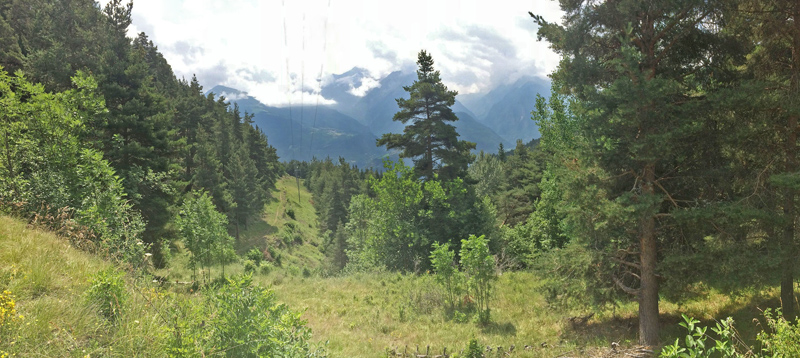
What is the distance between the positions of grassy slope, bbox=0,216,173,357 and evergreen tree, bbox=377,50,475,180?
19.9 m

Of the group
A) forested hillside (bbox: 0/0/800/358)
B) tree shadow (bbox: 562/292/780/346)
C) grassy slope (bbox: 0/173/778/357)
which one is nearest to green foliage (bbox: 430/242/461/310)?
forested hillside (bbox: 0/0/800/358)

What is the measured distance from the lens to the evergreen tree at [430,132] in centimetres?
2370

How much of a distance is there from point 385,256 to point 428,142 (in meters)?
8.91

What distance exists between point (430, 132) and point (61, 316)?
21279mm

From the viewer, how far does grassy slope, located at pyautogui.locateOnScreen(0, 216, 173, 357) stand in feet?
11.8

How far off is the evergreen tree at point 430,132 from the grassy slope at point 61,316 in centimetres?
1994

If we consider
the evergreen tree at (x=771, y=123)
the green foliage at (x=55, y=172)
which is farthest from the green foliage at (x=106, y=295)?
the evergreen tree at (x=771, y=123)

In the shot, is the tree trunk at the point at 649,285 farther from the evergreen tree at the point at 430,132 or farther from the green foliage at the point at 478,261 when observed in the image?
the evergreen tree at the point at 430,132

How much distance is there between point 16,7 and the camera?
33312 mm

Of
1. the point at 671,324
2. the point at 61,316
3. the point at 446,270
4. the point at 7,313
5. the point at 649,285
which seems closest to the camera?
the point at 7,313

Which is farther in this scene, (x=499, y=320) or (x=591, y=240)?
(x=499, y=320)

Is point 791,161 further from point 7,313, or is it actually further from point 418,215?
point 418,215

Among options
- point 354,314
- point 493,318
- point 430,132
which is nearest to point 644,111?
point 493,318

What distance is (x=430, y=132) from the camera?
23797mm
